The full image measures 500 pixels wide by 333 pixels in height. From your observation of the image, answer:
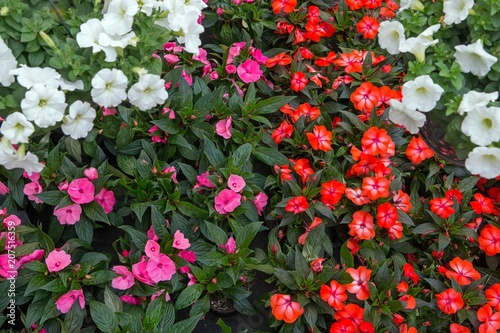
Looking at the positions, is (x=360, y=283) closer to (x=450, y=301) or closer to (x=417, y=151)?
(x=450, y=301)

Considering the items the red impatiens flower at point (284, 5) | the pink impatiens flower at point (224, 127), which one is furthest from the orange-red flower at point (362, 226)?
the red impatiens flower at point (284, 5)

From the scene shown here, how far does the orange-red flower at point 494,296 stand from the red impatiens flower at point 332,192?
0.61 metres

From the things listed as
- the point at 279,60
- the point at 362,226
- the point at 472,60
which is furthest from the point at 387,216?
the point at 279,60

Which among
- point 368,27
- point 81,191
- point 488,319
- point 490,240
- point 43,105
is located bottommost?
point 488,319

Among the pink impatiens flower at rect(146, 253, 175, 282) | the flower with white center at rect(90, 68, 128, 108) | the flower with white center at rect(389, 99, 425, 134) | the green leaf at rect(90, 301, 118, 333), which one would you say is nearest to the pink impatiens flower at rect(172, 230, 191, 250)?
the pink impatiens flower at rect(146, 253, 175, 282)

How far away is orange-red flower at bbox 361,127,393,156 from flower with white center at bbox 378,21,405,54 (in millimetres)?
447

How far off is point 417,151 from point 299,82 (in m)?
Answer: 0.58

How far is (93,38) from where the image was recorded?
4.24 feet

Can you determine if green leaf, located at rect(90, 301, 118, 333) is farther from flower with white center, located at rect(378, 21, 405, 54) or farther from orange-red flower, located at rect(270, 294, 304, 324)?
flower with white center, located at rect(378, 21, 405, 54)

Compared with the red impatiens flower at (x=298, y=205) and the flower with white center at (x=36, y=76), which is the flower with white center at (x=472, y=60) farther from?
the flower with white center at (x=36, y=76)

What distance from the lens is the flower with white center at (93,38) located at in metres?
1.27

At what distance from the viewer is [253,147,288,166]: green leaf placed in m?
1.97

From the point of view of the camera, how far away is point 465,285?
176 cm

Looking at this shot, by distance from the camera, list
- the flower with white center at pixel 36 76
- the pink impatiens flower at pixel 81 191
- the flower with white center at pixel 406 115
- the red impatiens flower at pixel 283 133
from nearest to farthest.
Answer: the flower with white center at pixel 36 76
the flower with white center at pixel 406 115
the pink impatiens flower at pixel 81 191
the red impatiens flower at pixel 283 133
